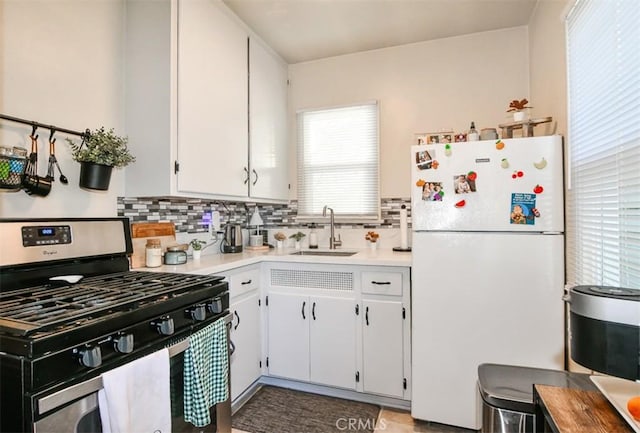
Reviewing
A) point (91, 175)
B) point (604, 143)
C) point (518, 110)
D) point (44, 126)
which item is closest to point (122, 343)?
point (91, 175)

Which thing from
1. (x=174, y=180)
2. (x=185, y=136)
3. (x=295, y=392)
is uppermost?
(x=185, y=136)

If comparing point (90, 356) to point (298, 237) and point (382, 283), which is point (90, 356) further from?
point (298, 237)

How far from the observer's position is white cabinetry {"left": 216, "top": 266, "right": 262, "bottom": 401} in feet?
6.70

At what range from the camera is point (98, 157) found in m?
1.62

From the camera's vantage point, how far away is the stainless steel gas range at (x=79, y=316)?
0.82m

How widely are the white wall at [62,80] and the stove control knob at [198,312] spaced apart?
0.84m

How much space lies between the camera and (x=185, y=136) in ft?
6.04

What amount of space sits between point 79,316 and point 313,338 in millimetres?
1545

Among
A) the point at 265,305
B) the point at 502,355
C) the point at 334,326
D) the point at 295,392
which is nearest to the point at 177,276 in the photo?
the point at 265,305

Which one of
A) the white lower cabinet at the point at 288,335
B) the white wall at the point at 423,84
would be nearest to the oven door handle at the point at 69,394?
the white lower cabinet at the point at 288,335

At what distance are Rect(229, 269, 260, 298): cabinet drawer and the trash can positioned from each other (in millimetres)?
1350

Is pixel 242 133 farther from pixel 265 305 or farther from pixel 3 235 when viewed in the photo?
pixel 3 235

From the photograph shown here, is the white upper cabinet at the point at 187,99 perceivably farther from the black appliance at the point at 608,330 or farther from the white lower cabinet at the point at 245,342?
the black appliance at the point at 608,330

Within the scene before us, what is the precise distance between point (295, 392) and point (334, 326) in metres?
0.55
